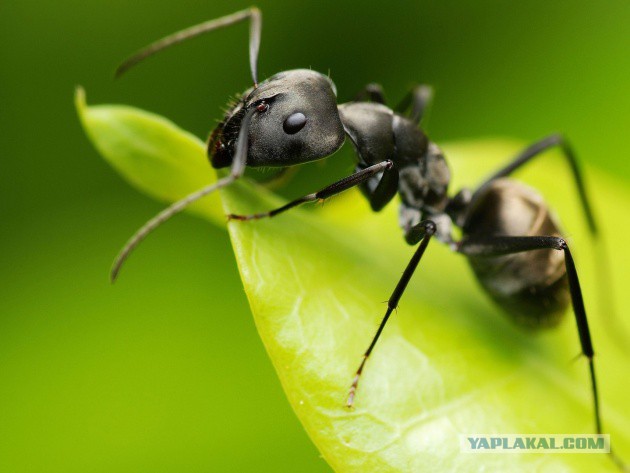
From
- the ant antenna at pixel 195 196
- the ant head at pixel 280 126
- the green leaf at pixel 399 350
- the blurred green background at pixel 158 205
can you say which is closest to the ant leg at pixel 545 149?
the green leaf at pixel 399 350

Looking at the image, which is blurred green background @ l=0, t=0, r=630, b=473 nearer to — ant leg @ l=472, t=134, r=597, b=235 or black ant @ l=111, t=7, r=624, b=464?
black ant @ l=111, t=7, r=624, b=464

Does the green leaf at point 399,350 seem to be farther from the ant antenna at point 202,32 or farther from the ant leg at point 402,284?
the ant antenna at point 202,32

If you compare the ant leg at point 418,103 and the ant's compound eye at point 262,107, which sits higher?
the ant's compound eye at point 262,107

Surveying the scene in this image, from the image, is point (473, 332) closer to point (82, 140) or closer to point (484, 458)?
point (484, 458)

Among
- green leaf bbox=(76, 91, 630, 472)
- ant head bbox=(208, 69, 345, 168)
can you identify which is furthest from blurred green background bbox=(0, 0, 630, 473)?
ant head bbox=(208, 69, 345, 168)

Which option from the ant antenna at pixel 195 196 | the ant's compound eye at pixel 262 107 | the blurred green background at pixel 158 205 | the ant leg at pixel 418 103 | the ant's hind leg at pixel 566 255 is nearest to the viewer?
the ant antenna at pixel 195 196

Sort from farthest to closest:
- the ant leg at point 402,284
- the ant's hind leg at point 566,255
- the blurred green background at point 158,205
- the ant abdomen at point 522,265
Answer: the blurred green background at point 158,205 → the ant abdomen at point 522,265 → the ant's hind leg at point 566,255 → the ant leg at point 402,284
